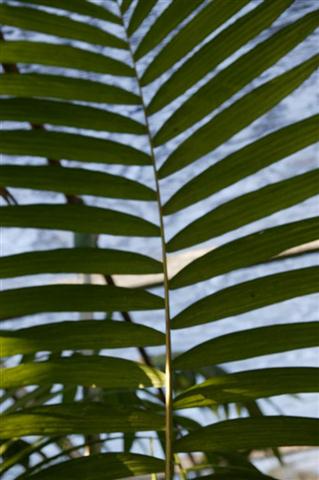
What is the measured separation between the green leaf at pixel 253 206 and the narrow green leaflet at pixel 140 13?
26 centimetres

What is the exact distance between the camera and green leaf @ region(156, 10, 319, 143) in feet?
2.36

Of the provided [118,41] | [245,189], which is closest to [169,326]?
[118,41]

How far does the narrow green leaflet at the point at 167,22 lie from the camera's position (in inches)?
31.8

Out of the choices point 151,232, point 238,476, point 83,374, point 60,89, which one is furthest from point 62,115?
point 238,476

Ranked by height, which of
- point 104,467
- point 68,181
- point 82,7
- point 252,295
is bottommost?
point 104,467

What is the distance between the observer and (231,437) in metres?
0.63

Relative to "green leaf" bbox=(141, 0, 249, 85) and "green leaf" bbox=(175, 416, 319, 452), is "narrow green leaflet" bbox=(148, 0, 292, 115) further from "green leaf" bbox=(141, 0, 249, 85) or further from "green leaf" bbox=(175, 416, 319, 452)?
"green leaf" bbox=(175, 416, 319, 452)

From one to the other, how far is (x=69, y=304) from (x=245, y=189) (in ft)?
7.86

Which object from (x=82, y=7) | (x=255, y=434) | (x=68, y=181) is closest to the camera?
(x=255, y=434)

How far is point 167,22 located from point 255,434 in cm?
41

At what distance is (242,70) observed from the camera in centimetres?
74

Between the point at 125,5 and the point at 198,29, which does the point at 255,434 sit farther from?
the point at 125,5

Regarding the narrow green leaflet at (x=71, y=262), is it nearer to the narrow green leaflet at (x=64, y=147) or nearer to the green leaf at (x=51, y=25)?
the narrow green leaflet at (x=64, y=147)

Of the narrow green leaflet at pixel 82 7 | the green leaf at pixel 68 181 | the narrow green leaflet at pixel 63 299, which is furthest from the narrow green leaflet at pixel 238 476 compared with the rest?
the narrow green leaflet at pixel 82 7
